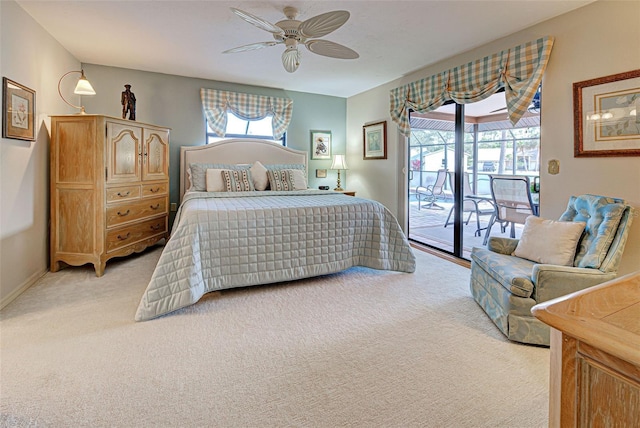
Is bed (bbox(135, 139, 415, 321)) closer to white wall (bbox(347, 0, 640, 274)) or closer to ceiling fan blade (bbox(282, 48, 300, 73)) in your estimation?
ceiling fan blade (bbox(282, 48, 300, 73))

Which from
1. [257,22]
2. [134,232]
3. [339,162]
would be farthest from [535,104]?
[134,232]

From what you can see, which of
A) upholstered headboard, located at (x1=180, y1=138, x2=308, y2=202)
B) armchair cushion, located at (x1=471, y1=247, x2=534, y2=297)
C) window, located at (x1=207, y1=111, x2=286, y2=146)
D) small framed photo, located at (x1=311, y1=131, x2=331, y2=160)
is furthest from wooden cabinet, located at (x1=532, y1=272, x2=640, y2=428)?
small framed photo, located at (x1=311, y1=131, x2=331, y2=160)

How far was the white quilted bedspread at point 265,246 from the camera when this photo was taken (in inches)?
95.0

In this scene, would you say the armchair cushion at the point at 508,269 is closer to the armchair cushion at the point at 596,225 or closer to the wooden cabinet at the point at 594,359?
the armchair cushion at the point at 596,225

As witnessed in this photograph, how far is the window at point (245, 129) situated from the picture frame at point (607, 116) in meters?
4.00

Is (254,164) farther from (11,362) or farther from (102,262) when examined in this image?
(11,362)

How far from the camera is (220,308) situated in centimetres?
253

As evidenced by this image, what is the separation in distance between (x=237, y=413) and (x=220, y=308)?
1168 millimetres

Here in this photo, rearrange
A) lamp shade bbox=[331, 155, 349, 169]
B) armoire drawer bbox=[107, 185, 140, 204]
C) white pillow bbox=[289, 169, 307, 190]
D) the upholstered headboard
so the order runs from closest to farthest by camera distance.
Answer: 1. armoire drawer bbox=[107, 185, 140, 204]
2. white pillow bbox=[289, 169, 307, 190]
3. the upholstered headboard
4. lamp shade bbox=[331, 155, 349, 169]

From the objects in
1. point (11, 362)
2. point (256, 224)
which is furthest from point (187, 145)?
point (11, 362)

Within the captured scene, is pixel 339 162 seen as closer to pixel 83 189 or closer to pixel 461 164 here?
pixel 461 164

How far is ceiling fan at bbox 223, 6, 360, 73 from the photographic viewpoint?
7.49 ft

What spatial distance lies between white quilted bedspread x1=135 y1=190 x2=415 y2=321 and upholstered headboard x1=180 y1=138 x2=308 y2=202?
1.36 meters

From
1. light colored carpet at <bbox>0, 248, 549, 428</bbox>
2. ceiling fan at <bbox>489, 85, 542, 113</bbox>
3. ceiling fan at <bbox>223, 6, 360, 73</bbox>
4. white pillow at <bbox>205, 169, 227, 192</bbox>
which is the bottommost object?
light colored carpet at <bbox>0, 248, 549, 428</bbox>
